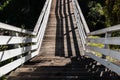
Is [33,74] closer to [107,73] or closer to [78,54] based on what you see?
[107,73]

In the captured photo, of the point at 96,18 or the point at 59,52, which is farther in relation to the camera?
the point at 96,18

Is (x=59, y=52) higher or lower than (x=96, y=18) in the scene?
lower

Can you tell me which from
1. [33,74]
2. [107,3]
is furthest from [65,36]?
[33,74]

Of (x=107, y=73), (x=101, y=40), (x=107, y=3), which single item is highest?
(x=107, y=3)

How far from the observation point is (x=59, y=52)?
12578 millimetres

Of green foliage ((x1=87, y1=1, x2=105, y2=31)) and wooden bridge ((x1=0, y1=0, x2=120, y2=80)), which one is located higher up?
green foliage ((x1=87, y1=1, x2=105, y2=31))

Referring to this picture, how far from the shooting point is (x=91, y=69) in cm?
806

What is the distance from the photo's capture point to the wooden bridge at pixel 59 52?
21.8 feet

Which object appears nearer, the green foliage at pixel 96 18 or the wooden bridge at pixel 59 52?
the wooden bridge at pixel 59 52

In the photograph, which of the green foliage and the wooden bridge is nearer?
the wooden bridge

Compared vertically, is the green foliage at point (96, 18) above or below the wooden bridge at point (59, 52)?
above

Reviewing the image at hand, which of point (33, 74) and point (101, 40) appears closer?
point (33, 74)

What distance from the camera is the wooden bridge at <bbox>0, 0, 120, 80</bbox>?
262 inches

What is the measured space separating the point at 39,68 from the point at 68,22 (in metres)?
11.4
